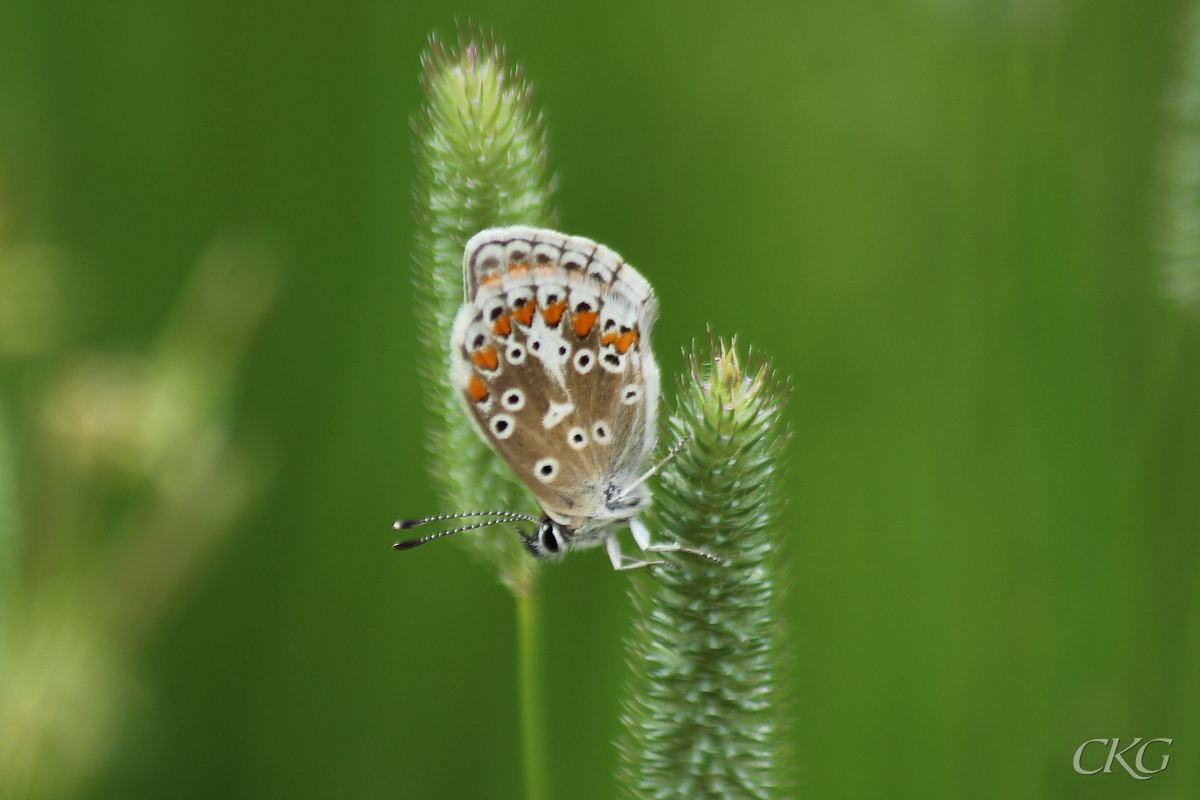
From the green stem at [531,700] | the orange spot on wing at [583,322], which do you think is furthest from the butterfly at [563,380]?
the green stem at [531,700]

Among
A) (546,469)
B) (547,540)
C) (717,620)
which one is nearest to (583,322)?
(546,469)

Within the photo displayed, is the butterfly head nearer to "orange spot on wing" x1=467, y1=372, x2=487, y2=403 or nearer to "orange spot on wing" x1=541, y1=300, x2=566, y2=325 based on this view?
"orange spot on wing" x1=467, y1=372, x2=487, y2=403

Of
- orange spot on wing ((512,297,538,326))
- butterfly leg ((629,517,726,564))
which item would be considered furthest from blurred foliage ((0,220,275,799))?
butterfly leg ((629,517,726,564))

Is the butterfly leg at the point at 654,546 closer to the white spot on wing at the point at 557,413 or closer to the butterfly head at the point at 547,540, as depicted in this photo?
the butterfly head at the point at 547,540

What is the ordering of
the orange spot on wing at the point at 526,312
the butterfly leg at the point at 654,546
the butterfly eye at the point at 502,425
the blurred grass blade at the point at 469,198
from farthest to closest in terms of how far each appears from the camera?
the orange spot on wing at the point at 526,312 < the butterfly eye at the point at 502,425 < the blurred grass blade at the point at 469,198 < the butterfly leg at the point at 654,546

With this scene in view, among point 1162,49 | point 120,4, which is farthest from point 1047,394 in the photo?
point 120,4

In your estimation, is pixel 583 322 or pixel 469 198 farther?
pixel 583 322

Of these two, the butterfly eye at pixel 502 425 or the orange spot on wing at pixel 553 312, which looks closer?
the butterfly eye at pixel 502 425

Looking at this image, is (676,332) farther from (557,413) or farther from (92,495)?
(92,495)
